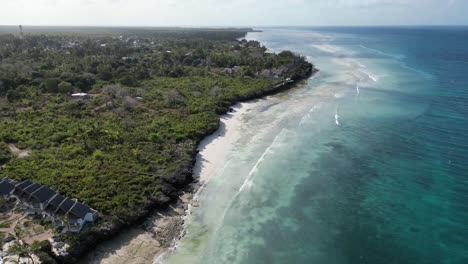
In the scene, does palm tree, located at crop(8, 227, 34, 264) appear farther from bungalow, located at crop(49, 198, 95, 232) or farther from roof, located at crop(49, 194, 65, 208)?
roof, located at crop(49, 194, 65, 208)

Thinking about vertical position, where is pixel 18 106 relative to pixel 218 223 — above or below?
above

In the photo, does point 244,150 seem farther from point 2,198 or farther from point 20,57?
→ point 20,57

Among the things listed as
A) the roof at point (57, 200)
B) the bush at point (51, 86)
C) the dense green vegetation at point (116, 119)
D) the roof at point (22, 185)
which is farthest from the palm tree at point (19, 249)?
the bush at point (51, 86)

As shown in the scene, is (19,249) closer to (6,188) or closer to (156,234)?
(156,234)

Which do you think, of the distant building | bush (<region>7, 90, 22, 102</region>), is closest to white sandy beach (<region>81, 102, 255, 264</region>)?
the distant building

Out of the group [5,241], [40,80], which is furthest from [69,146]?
[40,80]

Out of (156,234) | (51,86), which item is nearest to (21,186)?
(156,234)

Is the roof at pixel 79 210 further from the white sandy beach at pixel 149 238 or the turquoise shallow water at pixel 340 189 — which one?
the turquoise shallow water at pixel 340 189
